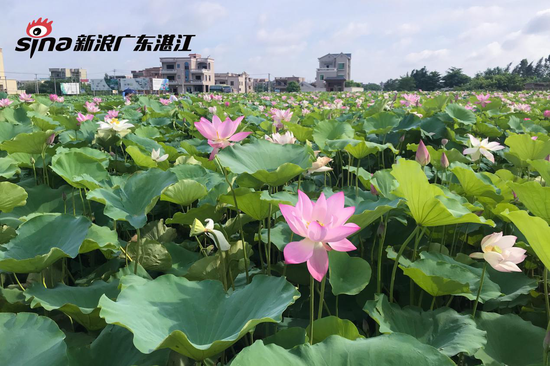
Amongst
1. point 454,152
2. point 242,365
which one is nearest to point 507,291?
point 454,152

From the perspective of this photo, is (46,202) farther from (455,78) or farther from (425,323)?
(455,78)

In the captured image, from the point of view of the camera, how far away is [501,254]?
91 cm

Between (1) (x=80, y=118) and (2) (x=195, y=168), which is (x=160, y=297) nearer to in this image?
(2) (x=195, y=168)

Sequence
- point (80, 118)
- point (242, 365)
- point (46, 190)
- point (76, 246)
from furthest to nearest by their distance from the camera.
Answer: point (80, 118), point (46, 190), point (76, 246), point (242, 365)

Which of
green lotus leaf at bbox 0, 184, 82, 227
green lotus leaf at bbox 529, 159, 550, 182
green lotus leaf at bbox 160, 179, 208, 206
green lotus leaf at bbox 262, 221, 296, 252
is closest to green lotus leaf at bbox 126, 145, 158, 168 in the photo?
green lotus leaf at bbox 0, 184, 82, 227

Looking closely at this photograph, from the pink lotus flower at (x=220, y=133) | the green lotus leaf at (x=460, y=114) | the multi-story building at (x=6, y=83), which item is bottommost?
the pink lotus flower at (x=220, y=133)

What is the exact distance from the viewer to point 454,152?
1.76 metres

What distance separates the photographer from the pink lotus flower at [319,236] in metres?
0.62

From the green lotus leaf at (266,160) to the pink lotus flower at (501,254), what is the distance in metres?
0.52

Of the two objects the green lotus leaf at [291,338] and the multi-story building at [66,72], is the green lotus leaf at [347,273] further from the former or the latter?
the multi-story building at [66,72]

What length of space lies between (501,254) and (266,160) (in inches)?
30.1

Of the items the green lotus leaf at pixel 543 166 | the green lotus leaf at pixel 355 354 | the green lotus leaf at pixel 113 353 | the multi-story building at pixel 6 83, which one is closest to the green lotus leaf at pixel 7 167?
the green lotus leaf at pixel 113 353

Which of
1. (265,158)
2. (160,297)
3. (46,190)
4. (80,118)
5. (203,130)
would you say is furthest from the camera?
(80,118)

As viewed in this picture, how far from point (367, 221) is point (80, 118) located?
2238 millimetres
